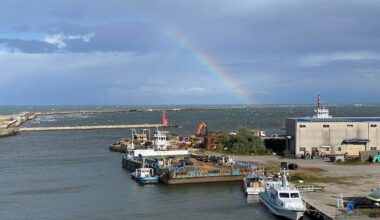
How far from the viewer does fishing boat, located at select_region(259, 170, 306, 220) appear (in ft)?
117

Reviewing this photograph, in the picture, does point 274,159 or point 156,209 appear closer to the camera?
point 156,209

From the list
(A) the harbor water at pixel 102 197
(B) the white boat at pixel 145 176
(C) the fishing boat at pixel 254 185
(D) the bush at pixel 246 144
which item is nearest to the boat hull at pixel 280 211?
(A) the harbor water at pixel 102 197

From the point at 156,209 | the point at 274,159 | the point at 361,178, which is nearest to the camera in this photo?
the point at 156,209

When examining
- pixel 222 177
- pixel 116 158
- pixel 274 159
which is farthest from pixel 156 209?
pixel 116 158

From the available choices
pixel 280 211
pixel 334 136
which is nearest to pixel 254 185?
pixel 280 211

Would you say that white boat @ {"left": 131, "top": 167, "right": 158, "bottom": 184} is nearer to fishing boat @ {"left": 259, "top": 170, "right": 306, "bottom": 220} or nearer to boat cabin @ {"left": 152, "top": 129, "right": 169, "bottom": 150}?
boat cabin @ {"left": 152, "top": 129, "right": 169, "bottom": 150}

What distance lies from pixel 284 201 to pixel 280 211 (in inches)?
35.2

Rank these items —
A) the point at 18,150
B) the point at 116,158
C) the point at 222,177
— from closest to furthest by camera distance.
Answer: the point at 222,177, the point at 116,158, the point at 18,150

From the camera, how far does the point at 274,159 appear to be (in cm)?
6338

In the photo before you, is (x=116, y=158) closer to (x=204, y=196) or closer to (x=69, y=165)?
(x=69, y=165)

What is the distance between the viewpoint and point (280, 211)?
1471 inches

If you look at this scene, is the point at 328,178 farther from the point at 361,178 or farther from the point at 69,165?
the point at 69,165

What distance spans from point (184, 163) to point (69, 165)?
18.7m

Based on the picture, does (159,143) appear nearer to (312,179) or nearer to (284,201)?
(312,179)
